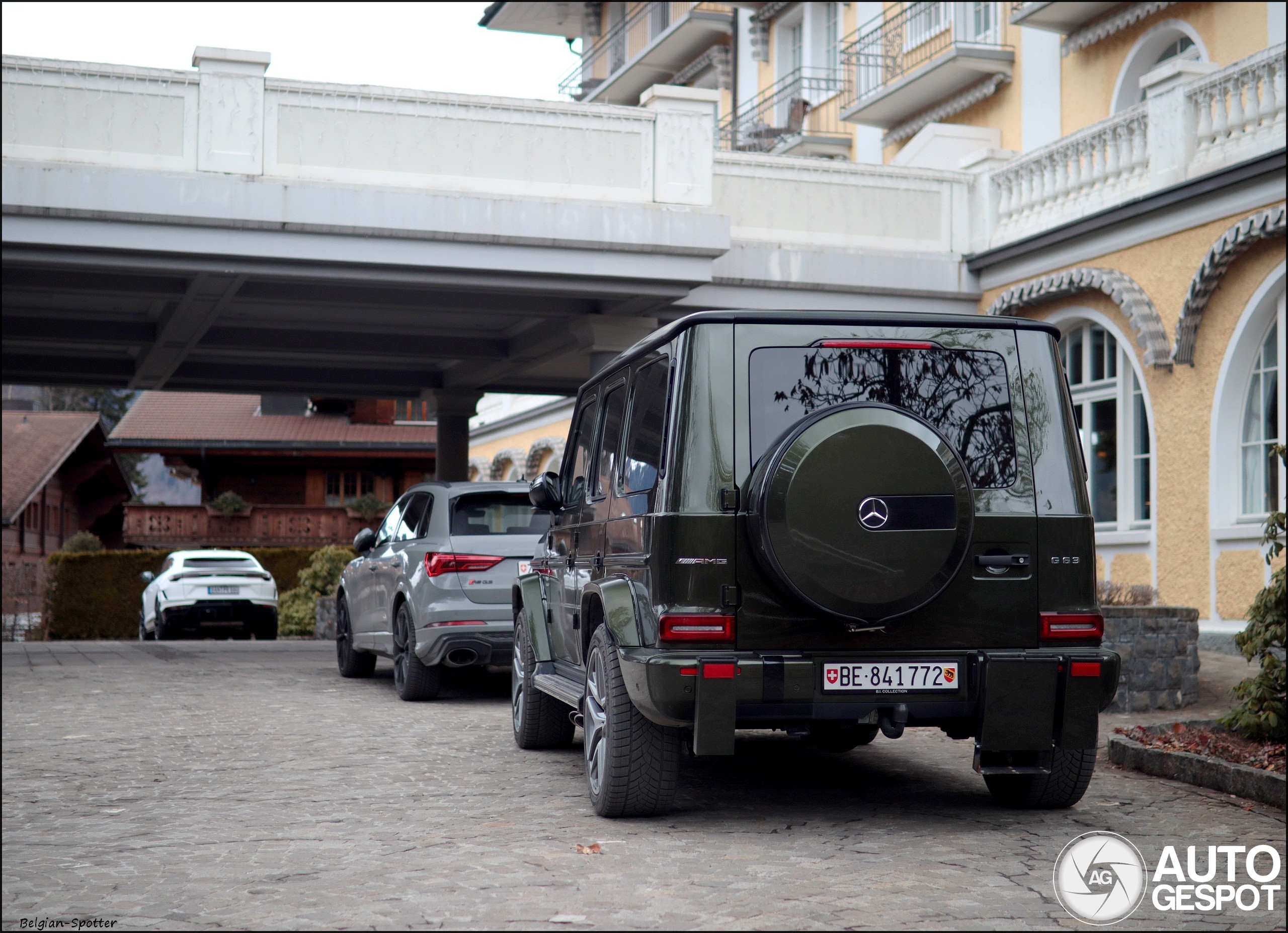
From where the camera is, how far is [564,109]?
607 inches

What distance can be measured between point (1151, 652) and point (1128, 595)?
1.87 m

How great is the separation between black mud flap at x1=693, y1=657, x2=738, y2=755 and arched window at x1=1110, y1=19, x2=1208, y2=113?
51.7 feet

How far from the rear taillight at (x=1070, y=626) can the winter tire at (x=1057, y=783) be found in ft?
1.79

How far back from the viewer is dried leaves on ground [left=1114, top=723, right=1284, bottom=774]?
24.4ft

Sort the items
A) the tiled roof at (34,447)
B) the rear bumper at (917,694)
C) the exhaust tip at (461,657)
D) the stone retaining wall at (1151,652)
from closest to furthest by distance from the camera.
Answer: the rear bumper at (917,694) < the stone retaining wall at (1151,652) < the exhaust tip at (461,657) < the tiled roof at (34,447)

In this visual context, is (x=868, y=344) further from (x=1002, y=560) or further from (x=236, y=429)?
(x=236, y=429)

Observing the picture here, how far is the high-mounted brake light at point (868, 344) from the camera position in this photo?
20.1 ft

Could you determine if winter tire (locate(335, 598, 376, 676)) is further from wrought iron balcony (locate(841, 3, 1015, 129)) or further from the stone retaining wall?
wrought iron balcony (locate(841, 3, 1015, 129))

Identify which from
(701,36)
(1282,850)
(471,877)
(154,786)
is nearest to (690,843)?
(471,877)

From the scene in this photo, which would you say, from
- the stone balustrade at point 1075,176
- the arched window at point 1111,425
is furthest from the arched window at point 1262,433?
the stone balustrade at point 1075,176

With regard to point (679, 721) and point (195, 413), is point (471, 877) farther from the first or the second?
point (195, 413)

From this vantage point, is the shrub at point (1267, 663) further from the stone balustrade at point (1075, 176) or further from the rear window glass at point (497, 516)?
the stone balustrade at point (1075, 176)

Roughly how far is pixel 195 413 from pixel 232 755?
4151cm

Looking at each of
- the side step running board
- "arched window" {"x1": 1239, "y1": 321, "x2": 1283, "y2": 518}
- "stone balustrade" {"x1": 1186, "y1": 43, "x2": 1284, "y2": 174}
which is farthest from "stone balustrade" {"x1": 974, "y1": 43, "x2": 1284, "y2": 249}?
the side step running board
